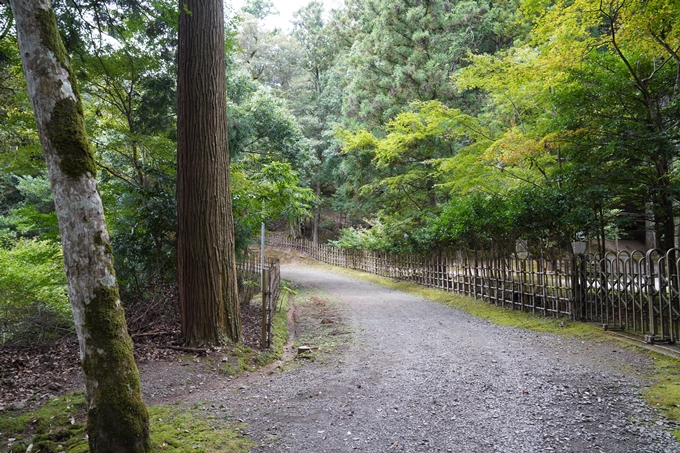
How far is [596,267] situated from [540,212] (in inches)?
62.1

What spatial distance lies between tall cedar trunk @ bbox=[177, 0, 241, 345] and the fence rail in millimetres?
5852

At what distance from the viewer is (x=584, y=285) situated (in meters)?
7.60

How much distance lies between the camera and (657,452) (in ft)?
9.99

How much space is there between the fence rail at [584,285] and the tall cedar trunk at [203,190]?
585 cm

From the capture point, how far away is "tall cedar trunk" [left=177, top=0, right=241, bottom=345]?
586cm

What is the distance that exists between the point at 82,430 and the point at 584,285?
7.72 m

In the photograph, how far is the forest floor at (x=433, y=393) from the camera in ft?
10.9

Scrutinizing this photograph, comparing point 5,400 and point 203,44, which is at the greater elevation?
point 203,44

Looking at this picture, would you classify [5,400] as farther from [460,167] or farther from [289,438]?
[460,167]

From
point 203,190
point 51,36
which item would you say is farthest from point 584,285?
point 51,36

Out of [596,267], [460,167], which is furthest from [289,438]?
[460,167]

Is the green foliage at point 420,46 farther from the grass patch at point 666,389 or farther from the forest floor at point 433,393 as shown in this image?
the grass patch at point 666,389

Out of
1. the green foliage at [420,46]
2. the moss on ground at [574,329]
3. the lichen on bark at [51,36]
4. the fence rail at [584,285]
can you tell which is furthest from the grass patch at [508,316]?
the green foliage at [420,46]

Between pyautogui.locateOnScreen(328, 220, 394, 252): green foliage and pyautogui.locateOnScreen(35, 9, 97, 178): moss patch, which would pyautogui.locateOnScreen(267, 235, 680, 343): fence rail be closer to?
pyautogui.locateOnScreen(328, 220, 394, 252): green foliage
